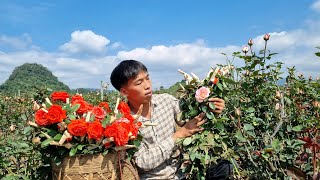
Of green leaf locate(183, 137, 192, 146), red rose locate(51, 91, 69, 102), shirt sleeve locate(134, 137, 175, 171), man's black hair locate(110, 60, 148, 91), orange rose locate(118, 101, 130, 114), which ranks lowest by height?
shirt sleeve locate(134, 137, 175, 171)

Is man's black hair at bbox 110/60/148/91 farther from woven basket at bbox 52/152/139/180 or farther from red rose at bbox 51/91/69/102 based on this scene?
woven basket at bbox 52/152/139/180

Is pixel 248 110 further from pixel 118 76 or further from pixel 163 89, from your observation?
pixel 163 89

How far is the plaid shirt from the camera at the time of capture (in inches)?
80.3

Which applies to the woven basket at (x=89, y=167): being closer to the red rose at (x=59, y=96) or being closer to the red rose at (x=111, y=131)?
the red rose at (x=111, y=131)

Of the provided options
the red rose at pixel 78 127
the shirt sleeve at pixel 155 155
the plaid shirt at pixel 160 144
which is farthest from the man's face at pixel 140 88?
the red rose at pixel 78 127

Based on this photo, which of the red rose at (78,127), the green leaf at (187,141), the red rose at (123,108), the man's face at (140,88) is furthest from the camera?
the man's face at (140,88)

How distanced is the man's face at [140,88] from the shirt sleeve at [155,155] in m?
0.28

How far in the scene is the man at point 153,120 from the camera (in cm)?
203

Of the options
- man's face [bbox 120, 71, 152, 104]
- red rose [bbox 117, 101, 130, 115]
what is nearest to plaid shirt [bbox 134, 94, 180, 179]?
man's face [bbox 120, 71, 152, 104]

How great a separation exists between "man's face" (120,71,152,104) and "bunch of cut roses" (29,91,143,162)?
11.9 inches

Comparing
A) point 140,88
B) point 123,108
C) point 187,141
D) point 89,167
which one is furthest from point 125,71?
point 89,167

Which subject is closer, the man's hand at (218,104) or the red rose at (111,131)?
the red rose at (111,131)

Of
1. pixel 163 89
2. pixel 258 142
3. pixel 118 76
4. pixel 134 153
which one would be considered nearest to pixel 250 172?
pixel 258 142

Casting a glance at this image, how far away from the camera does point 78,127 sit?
1.65 m
